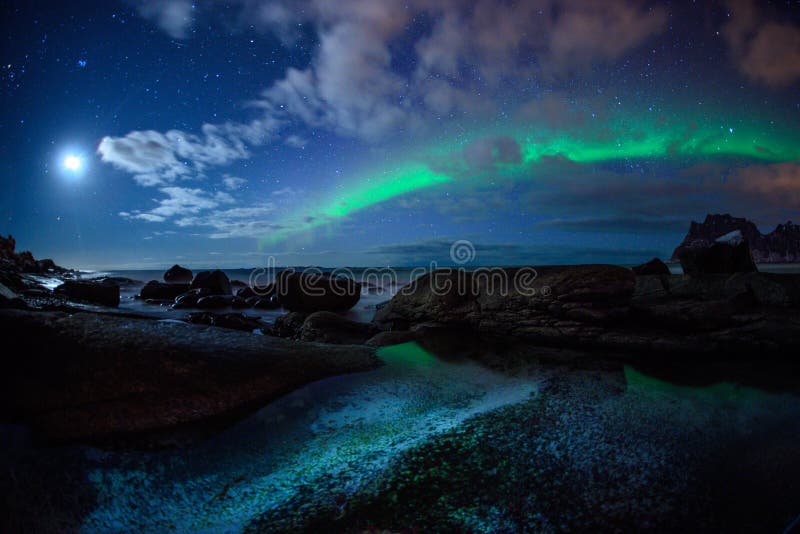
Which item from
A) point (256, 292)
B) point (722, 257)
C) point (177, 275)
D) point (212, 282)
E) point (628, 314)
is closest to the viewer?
point (628, 314)

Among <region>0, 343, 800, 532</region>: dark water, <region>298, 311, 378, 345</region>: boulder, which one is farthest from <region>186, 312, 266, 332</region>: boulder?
<region>0, 343, 800, 532</region>: dark water

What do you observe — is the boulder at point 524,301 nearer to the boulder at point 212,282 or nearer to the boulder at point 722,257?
the boulder at point 722,257

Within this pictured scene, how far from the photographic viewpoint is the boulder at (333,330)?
6279 mm

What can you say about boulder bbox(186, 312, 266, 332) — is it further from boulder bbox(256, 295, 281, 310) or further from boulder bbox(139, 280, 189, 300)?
boulder bbox(139, 280, 189, 300)

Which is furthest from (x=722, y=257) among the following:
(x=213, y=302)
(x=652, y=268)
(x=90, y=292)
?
(x=90, y=292)

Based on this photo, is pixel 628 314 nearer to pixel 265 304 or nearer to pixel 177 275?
pixel 265 304

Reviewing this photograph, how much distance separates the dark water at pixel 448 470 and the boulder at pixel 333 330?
10.1ft

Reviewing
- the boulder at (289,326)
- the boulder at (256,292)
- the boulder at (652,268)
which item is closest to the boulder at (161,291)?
the boulder at (256,292)

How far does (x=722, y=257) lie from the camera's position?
928 cm

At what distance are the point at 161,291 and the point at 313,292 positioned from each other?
780 centimetres

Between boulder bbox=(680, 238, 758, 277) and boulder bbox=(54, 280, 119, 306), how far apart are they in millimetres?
16530

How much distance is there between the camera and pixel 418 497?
176 centimetres

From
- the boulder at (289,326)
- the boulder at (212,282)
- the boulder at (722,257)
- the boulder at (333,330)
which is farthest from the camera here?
the boulder at (212,282)

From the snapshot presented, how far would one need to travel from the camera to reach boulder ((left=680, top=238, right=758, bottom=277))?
9148 mm
